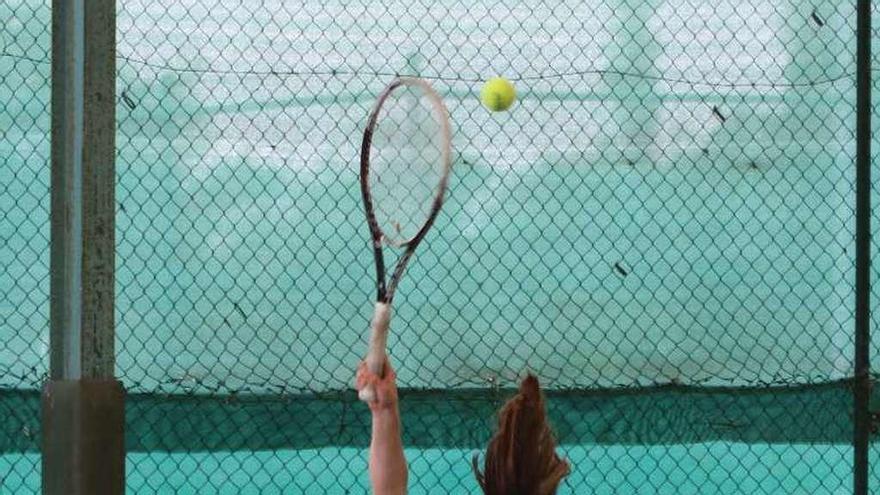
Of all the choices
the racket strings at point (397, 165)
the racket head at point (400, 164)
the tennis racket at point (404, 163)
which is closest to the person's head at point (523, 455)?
the tennis racket at point (404, 163)

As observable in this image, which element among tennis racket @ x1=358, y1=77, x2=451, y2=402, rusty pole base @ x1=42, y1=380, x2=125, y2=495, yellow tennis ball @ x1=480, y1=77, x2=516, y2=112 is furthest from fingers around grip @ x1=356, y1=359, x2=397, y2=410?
yellow tennis ball @ x1=480, y1=77, x2=516, y2=112

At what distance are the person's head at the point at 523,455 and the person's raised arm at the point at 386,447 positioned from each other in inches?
7.9

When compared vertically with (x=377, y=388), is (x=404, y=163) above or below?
above

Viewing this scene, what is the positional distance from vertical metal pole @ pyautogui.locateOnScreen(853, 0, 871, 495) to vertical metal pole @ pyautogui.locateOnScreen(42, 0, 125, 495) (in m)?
2.48

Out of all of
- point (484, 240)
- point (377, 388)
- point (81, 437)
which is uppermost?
point (484, 240)

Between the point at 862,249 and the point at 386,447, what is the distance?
9.05ft

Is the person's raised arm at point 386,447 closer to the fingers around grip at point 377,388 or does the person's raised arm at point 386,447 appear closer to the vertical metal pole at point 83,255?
the fingers around grip at point 377,388

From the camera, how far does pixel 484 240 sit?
18.0ft

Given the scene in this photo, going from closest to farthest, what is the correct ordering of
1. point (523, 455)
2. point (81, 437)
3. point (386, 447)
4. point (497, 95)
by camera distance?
point (523, 455)
point (386, 447)
point (81, 437)
point (497, 95)

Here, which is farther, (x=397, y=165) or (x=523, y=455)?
(x=397, y=165)

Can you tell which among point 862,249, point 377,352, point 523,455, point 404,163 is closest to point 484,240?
point 404,163

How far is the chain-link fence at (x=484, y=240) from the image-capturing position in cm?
535

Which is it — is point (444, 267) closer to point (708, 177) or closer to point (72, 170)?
point (708, 177)

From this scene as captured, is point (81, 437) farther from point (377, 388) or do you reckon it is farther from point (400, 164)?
point (400, 164)
